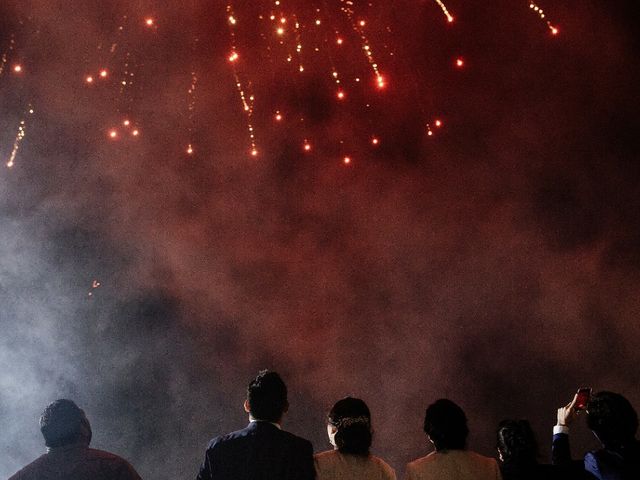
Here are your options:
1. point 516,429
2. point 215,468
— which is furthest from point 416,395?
point 215,468

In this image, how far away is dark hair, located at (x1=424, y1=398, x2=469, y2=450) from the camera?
2314 millimetres

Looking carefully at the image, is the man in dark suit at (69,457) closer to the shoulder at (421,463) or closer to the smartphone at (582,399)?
the shoulder at (421,463)

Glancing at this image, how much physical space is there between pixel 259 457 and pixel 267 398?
242 mm

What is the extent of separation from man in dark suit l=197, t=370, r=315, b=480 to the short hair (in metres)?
0.67

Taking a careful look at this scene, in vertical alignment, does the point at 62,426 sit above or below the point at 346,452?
above

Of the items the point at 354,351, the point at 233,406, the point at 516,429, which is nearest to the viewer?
the point at 516,429

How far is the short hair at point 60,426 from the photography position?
7.97ft

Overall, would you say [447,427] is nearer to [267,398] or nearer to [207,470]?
[267,398]

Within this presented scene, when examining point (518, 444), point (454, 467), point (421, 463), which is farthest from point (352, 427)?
point (518, 444)

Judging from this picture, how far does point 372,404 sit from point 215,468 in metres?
5.07

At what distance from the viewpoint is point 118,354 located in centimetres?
677

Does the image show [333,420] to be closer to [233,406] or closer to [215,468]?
[215,468]

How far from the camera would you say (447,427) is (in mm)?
2322

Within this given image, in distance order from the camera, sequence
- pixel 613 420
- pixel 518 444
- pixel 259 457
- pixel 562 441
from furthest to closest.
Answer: pixel 562 441, pixel 518 444, pixel 613 420, pixel 259 457
